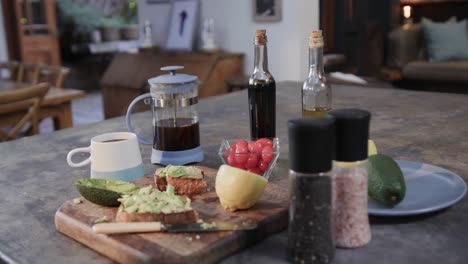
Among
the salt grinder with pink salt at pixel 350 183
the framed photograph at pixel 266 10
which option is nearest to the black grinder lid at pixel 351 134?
the salt grinder with pink salt at pixel 350 183

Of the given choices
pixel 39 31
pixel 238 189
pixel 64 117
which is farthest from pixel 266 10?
pixel 39 31

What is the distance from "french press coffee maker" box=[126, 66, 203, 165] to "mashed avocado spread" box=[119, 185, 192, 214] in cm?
35

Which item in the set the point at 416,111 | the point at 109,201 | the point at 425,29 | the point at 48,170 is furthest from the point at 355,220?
the point at 425,29

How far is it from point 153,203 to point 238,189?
14 centimetres

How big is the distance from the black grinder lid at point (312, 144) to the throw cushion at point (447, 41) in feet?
16.8

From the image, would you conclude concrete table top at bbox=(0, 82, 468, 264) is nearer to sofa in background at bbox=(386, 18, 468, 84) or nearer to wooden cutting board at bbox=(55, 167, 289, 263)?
wooden cutting board at bbox=(55, 167, 289, 263)

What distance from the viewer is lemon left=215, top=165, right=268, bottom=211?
909 millimetres

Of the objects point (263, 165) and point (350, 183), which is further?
point (263, 165)

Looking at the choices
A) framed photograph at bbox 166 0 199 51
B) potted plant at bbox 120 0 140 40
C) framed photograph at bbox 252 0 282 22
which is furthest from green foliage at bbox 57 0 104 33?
framed photograph at bbox 252 0 282 22

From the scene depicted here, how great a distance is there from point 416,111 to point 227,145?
87 cm

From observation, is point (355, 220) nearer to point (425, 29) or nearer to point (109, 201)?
point (109, 201)

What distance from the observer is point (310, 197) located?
2.52 ft

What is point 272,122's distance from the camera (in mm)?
1348

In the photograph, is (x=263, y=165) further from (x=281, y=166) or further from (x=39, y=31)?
(x=39, y=31)
